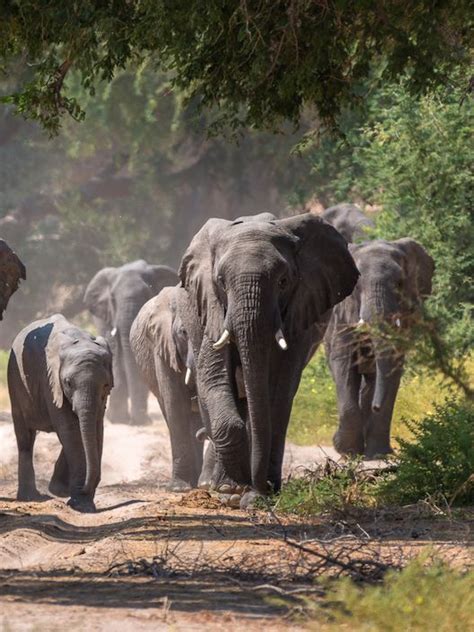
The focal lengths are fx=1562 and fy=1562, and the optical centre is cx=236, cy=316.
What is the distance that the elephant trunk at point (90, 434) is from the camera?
43.4 feet

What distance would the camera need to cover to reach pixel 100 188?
44750mm

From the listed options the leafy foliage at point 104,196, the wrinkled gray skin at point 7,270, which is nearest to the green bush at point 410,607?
the wrinkled gray skin at point 7,270

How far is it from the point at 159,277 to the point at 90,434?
12.9 metres

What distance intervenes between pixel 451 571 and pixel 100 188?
127 feet

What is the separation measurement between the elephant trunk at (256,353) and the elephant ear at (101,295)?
1594 centimetres

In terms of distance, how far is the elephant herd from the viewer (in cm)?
1136

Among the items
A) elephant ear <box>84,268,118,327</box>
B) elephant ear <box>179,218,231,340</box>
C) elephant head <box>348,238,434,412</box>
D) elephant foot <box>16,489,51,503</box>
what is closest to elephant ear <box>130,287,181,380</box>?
elephant foot <box>16,489,51,503</box>

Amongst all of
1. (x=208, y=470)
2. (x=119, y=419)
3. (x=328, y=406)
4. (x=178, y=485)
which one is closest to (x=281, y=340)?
(x=208, y=470)

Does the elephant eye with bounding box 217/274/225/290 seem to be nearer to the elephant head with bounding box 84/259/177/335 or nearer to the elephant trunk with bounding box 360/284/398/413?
the elephant trunk with bounding box 360/284/398/413

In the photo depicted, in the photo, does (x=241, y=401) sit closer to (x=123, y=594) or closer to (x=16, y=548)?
(x=16, y=548)

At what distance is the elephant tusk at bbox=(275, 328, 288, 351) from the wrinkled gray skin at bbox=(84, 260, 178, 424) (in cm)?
1357

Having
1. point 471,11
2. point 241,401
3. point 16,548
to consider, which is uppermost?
point 471,11

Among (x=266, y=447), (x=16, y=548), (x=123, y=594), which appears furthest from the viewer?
(x=266, y=447)

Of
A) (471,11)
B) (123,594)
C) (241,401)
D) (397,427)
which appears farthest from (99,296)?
(123,594)
